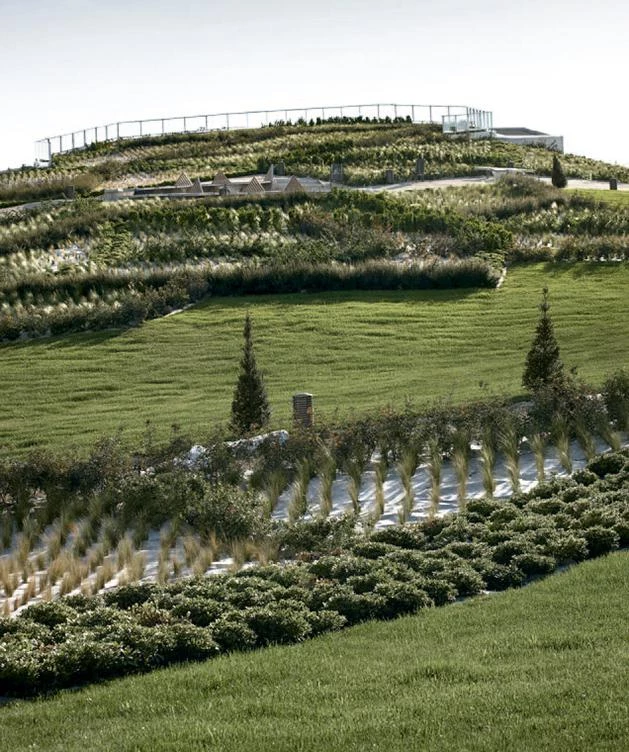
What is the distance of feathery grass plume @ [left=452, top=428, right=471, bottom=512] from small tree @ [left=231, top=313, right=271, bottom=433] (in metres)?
3.25

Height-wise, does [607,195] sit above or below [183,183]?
below

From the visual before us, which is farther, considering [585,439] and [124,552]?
[585,439]

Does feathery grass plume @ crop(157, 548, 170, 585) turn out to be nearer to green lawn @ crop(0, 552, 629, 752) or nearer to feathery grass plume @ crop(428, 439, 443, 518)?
feathery grass plume @ crop(428, 439, 443, 518)

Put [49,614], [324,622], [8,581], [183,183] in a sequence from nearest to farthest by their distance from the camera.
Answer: [324,622] < [49,614] < [8,581] < [183,183]

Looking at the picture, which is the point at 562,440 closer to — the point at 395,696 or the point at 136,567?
the point at 136,567

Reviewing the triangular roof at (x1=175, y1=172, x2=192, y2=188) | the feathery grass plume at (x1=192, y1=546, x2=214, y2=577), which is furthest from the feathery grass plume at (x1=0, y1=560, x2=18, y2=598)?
the triangular roof at (x1=175, y1=172, x2=192, y2=188)

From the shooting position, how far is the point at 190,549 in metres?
16.0

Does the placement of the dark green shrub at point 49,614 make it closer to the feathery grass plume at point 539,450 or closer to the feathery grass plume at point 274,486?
the feathery grass plume at point 274,486

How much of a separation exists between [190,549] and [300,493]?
8.81 feet

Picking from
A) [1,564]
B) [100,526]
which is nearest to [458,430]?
[100,526]

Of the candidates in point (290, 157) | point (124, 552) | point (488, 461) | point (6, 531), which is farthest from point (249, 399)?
point (290, 157)

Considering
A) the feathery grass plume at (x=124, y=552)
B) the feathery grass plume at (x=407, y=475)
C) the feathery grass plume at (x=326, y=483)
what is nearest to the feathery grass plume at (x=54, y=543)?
the feathery grass plume at (x=124, y=552)

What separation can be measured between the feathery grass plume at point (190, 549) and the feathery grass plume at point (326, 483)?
1.57 meters

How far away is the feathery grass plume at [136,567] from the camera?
15086 millimetres
